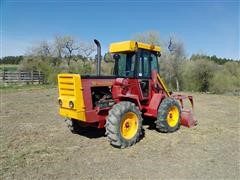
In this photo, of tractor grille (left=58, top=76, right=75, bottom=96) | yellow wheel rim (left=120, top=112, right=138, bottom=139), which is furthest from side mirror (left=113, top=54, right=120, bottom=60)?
yellow wheel rim (left=120, top=112, right=138, bottom=139)

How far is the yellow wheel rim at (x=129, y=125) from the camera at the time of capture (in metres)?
6.52

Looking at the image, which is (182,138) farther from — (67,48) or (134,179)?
(67,48)

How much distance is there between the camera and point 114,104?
7000 mm

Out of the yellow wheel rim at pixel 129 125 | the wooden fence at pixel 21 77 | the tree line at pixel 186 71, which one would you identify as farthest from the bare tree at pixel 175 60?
the yellow wheel rim at pixel 129 125

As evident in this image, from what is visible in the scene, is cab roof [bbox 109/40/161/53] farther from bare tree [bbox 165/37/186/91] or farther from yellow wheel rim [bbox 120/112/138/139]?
bare tree [bbox 165/37/186/91]

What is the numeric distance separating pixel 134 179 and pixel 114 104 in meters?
2.65

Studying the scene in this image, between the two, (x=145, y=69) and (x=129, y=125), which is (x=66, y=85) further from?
(x=145, y=69)

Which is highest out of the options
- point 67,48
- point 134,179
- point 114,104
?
point 67,48

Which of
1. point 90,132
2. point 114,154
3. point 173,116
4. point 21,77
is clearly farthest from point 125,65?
point 21,77

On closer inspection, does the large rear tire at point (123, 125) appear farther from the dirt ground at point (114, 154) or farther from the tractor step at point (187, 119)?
the tractor step at point (187, 119)

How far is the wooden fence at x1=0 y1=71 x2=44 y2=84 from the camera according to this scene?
27703 mm

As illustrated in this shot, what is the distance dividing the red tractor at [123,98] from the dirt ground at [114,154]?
1.17ft

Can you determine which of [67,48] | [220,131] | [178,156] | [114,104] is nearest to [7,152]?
[114,104]

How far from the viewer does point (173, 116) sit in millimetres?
8000
